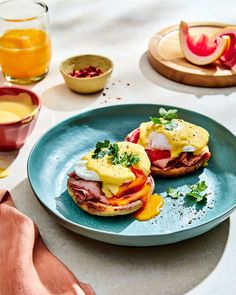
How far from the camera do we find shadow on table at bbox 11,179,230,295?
154cm

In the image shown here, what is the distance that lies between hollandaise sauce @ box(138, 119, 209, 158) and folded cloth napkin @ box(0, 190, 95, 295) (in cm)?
52

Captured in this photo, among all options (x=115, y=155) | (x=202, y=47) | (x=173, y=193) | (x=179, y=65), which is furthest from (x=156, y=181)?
(x=202, y=47)

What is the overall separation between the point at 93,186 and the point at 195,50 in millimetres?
1162

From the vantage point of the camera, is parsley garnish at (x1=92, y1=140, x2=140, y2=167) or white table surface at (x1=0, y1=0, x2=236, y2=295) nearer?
white table surface at (x1=0, y1=0, x2=236, y2=295)

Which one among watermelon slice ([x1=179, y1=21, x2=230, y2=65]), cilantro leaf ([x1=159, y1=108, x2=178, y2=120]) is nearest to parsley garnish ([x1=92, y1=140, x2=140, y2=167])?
cilantro leaf ([x1=159, y1=108, x2=178, y2=120])

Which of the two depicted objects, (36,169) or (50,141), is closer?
(36,169)

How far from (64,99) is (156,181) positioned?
0.74m

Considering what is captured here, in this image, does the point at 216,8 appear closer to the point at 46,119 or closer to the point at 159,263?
the point at 46,119

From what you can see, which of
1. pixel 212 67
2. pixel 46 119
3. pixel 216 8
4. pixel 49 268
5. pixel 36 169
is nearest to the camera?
pixel 49 268

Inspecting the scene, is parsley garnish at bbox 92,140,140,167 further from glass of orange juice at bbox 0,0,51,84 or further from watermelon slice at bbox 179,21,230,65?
watermelon slice at bbox 179,21,230,65

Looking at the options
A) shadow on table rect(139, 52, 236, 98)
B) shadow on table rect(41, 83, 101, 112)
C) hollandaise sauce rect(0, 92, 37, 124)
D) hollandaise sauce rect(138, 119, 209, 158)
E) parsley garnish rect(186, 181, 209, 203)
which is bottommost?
shadow on table rect(41, 83, 101, 112)

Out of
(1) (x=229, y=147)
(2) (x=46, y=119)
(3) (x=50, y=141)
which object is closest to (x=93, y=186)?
(3) (x=50, y=141)

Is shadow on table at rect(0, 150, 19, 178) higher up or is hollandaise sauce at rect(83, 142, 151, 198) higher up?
hollandaise sauce at rect(83, 142, 151, 198)

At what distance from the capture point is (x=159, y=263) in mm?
1609
